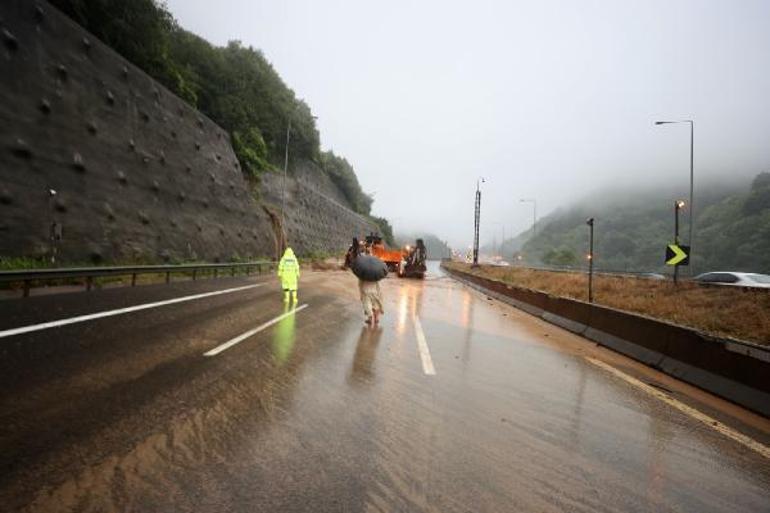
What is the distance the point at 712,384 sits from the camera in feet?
18.9

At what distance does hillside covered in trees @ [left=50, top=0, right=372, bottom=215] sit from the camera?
22.8m

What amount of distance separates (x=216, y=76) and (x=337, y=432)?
43808 millimetres

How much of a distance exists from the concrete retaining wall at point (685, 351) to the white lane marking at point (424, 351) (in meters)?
3.88

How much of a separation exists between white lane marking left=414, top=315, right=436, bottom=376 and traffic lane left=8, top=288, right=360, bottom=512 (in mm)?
1832

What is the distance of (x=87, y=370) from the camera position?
4840mm

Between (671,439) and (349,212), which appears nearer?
(671,439)

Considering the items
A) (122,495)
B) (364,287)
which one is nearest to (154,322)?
(364,287)

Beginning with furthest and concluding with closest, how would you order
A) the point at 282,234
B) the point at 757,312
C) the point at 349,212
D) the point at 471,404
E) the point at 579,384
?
the point at 349,212
the point at 282,234
the point at 757,312
the point at 579,384
the point at 471,404

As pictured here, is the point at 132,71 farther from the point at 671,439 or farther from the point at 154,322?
the point at 671,439

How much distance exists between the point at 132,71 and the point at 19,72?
7.61m

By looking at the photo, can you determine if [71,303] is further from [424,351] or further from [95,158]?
[95,158]

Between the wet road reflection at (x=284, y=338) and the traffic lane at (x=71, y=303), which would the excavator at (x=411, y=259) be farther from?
the wet road reflection at (x=284, y=338)

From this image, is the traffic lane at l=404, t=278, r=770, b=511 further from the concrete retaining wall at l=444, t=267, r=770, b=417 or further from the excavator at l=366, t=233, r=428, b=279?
the excavator at l=366, t=233, r=428, b=279

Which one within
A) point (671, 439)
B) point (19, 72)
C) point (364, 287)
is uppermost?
point (19, 72)
